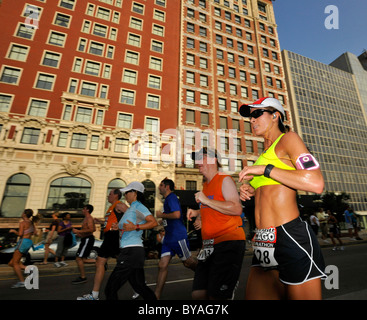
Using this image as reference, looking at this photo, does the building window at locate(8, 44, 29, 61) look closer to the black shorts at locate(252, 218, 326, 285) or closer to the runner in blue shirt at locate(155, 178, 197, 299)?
the runner in blue shirt at locate(155, 178, 197, 299)

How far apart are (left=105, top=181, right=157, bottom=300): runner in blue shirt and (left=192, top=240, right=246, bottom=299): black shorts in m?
1.06

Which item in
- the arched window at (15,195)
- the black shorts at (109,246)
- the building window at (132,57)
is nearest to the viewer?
the black shorts at (109,246)

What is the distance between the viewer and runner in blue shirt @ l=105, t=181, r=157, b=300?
9.39ft

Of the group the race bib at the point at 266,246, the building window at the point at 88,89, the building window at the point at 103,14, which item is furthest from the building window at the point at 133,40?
the race bib at the point at 266,246

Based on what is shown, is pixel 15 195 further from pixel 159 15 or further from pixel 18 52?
pixel 159 15

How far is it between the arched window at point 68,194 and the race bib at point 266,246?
57.6 feet

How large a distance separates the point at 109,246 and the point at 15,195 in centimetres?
1611

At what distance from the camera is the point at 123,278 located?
290cm

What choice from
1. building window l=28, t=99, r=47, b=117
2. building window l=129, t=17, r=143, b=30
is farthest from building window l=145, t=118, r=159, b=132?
building window l=129, t=17, r=143, b=30

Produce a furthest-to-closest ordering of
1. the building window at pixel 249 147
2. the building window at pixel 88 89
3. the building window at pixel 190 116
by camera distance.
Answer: the building window at pixel 249 147
the building window at pixel 190 116
the building window at pixel 88 89

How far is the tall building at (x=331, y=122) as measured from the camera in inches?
2074

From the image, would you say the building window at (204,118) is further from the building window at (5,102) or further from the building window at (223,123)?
the building window at (5,102)
